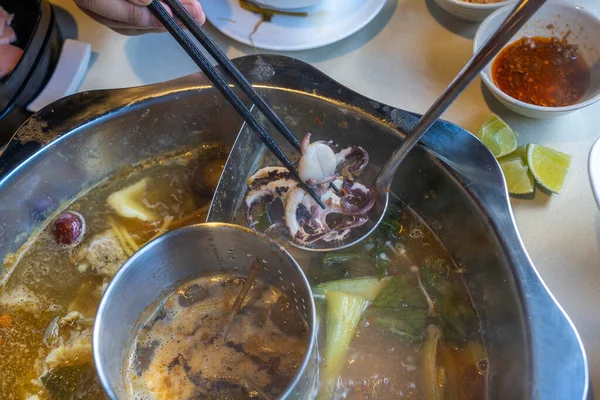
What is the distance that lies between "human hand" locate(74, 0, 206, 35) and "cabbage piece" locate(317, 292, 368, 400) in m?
1.06

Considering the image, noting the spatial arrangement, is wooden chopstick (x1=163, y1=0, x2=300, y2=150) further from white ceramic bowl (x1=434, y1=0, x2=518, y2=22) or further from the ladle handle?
white ceramic bowl (x1=434, y1=0, x2=518, y2=22)

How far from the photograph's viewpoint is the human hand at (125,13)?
1584mm

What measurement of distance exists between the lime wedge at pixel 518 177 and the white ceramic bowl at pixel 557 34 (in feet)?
0.76

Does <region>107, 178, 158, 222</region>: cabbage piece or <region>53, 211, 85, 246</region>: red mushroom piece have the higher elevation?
<region>107, 178, 158, 222</region>: cabbage piece

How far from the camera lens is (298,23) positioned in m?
2.20

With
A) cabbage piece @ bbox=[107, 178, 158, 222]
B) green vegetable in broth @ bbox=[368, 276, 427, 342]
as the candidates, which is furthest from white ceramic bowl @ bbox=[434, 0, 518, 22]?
cabbage piece @ bbox=[107, 178, 158, 222]

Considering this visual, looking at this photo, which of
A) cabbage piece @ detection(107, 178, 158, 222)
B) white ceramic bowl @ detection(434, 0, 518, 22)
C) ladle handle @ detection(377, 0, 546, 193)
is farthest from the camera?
white ceramic bowl @ detection(434, 0, 518, 22)

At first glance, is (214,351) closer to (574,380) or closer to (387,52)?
(574,380)

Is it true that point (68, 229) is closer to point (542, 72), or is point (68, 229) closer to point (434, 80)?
point (434, 80)

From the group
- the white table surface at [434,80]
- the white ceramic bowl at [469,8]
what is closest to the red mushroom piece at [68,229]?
the white table surface at [434,80]

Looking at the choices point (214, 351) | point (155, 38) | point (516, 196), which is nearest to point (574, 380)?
point (516, 196)

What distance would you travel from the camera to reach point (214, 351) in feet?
5.04

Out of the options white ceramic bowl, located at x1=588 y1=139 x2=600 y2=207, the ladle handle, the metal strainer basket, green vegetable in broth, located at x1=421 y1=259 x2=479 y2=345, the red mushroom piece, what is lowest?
the red mushroom piece

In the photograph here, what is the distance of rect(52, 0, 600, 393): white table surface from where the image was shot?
1.73 m
